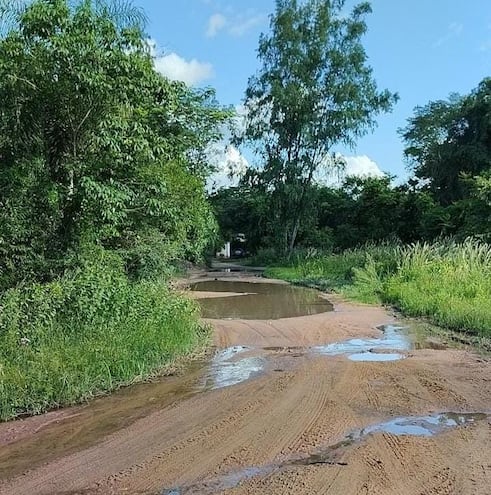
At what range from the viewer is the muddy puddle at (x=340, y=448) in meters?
4.55

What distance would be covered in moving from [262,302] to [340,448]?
44.1ft

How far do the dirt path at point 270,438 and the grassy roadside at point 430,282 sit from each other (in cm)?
376

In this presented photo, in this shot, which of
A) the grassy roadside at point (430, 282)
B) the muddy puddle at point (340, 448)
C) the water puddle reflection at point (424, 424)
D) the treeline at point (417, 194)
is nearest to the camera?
the muddy puddle at point (340, 448)

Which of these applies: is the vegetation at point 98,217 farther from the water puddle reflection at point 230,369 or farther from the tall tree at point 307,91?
the tall tree at point 307,91

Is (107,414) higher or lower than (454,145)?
lower

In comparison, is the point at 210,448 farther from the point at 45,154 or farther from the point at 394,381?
the point at 45,154

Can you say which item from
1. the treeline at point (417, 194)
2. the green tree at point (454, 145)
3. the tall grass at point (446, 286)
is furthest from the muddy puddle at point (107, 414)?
the green tree at point (454, 145)

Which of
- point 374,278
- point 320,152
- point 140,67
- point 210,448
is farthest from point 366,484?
point 320,152

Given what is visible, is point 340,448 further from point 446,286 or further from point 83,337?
point 446,286

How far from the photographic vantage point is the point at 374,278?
69.3 feet

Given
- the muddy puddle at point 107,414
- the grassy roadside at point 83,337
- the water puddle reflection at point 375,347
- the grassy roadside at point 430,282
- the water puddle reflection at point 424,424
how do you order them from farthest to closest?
the grassy roadside at point 430,282, the water puddle reflection at point 375,347, the grassy roadside at point 83,337, the water puddle reflection at point 424,424, the muddy puddle at point 107,414

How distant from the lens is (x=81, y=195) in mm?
9602

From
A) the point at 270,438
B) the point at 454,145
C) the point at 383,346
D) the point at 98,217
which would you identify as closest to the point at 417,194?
the point at 454,145

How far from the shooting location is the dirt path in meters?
4.62
